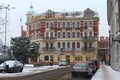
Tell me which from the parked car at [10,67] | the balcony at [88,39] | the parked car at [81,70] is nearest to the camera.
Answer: the parked car at [81,70]

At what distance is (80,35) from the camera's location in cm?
12838

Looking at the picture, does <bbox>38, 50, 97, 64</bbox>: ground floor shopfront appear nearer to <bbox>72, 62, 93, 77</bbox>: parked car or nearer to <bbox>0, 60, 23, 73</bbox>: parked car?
<bbox>0, 60, 23, 73</bbox>: parked car

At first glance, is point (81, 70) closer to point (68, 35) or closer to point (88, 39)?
point (88, 39)

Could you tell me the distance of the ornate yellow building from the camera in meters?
126

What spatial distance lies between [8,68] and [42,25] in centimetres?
8379

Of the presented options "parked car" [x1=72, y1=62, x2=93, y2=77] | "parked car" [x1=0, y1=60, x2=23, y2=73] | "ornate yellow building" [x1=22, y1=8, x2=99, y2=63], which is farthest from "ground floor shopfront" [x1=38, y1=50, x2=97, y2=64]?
"parked car" [x1=72, y1=62, x2=93, y2=77]

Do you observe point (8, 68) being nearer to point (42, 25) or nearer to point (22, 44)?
point (22, 44)

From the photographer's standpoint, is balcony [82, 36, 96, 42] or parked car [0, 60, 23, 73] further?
balcony [82, 36, 96, 42]

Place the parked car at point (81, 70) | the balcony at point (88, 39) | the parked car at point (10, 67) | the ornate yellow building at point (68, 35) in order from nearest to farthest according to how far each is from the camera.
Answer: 1. the parked car at point (81, 70)
2. the parked car at point (10, 67)
3. the balcony at point (88, 39)
4. the ornate yellow building at point (68, 35)

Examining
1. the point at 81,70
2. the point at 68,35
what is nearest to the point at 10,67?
the point at 81,70

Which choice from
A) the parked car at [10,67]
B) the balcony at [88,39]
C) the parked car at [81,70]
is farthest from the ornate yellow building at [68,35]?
the parked car at [81,70]

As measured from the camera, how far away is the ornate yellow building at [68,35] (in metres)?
126

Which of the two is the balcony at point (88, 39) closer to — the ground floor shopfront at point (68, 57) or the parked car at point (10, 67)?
the ground floor shopfront at point (68, 57)

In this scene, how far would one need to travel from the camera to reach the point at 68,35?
12962 centimetres
